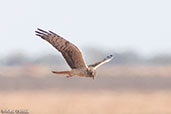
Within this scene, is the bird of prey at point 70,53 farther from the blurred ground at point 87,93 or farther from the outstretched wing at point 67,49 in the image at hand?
the blurred ground at point 87,93

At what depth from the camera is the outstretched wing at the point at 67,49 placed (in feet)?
38.0

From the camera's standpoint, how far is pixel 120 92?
21547 mm

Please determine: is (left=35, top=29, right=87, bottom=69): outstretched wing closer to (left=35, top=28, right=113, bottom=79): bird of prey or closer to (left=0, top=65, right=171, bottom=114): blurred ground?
(left=35, top=28, right=113, bottom=79): bird of prey

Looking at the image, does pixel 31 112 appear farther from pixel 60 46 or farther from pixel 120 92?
pixel 60 46

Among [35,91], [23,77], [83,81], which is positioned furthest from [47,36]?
[23,77]

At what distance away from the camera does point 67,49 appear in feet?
38.0

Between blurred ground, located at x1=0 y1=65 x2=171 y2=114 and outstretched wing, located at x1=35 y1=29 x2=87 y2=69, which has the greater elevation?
outstretched wing, located at x1=35 y1=29 x2=87 y2=69

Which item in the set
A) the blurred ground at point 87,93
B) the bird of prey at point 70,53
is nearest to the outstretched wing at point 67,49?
the bird of prey at point 70,53

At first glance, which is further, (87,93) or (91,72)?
(87,93)

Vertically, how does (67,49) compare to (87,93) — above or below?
above

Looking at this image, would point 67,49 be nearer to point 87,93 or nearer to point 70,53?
point 70,53

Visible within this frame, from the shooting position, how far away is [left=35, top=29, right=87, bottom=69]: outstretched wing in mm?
11570

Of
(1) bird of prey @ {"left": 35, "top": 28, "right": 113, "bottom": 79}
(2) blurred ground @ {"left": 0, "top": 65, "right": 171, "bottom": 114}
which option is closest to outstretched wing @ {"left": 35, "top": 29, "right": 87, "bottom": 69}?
(1) bird of prey @ {"left": 35, "top": 28, "right": 113, "bottom": 79}

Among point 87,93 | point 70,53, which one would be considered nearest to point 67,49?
point 70,53
